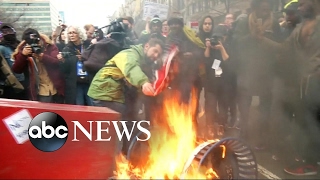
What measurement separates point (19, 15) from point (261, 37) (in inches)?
54.0

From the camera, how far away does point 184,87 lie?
7.40 feet

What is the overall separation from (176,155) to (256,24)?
893mm

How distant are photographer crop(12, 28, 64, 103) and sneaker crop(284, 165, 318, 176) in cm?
141

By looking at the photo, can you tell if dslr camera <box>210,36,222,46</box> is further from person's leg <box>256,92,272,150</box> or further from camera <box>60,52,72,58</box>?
camera <box>60,52,72,58</box>

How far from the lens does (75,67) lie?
2.16 m

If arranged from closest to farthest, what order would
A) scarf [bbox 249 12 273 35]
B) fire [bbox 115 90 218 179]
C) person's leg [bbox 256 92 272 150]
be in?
fire [bbox 115 90 218 179], scarf [bbox 249 12 273 35], person's leg [bbox 256 92 272 150]

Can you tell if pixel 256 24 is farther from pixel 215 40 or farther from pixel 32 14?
pixel 32 14

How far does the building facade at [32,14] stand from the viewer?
210cm

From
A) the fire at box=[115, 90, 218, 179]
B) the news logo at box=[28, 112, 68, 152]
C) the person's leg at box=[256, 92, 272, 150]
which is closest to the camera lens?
the news logo at box=[28, 112, 68, 152]

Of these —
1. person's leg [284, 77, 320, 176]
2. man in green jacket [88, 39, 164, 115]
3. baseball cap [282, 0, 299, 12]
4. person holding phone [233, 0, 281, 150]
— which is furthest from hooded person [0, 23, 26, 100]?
person's leg [284, 77, 320, 176]

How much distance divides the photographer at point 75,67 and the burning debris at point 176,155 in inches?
15.5

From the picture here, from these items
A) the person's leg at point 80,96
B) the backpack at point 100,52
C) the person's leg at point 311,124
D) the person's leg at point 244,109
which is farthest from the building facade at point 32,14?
the person's leg at point 311,124

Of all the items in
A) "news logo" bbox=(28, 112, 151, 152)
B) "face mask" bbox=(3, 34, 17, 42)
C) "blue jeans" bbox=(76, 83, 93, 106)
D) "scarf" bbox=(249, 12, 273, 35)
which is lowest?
"news logo" bbox=(28, 112, 151, 152)

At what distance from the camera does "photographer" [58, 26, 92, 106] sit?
2129mm
